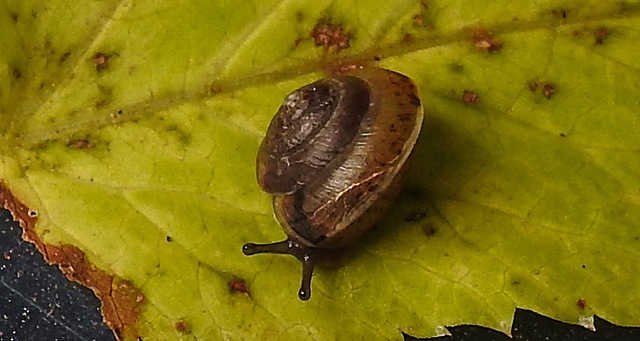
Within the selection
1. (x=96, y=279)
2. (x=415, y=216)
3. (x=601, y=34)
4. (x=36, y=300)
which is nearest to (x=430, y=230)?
(x=415, y=216)

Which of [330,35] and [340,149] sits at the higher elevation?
[330,35]

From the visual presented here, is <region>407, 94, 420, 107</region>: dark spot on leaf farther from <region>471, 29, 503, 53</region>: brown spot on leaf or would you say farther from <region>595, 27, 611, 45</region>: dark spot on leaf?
<region>595, 27, 611, 45</region>: dark spot on leaf

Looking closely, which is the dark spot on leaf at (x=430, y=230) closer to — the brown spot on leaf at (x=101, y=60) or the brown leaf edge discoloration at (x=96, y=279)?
the brown leaf edge discoloration at (x=96, y=279)

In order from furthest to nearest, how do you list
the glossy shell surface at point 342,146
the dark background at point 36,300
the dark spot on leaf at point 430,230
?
the dark background at point 36,300
the dark spot on leaf at point 430,230
the glossy shell surface at point 342,146

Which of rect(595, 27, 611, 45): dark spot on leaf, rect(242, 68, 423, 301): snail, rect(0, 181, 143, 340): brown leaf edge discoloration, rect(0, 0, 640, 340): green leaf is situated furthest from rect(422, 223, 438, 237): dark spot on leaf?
rect(0, 181, 143, 340): brown leaf edge discoloration

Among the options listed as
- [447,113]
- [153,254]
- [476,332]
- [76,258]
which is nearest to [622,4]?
[447,113]

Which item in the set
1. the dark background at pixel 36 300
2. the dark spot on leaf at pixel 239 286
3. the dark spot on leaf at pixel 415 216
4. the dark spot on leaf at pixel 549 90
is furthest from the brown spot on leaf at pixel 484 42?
the dark background at pixel 36 300

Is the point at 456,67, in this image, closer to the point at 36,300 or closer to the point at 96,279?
the point at 96,279
